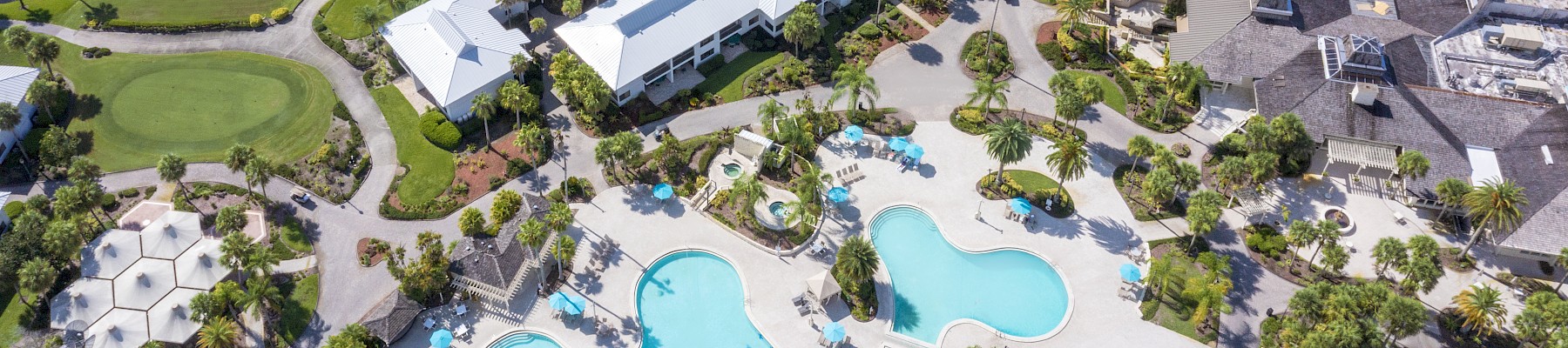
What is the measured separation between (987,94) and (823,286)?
3034cm

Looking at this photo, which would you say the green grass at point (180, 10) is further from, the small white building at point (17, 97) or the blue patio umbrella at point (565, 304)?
the blue patio umbrella at point (565, 304)

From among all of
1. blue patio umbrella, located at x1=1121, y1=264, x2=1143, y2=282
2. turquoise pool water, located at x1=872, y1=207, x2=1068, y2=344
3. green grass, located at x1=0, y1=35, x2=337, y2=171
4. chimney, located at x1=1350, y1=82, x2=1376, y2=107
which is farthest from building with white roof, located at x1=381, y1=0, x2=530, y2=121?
Answer: chimney, located at x1=1350, y1=82, x2=1376, y2=107

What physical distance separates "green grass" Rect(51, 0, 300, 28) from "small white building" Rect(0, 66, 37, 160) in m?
15.3

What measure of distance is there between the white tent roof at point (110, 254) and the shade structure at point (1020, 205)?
76214mm

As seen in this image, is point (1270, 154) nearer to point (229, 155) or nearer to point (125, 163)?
point (229, 155)

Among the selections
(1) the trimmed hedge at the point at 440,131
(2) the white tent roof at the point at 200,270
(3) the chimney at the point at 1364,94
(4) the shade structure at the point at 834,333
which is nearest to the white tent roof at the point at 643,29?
(1) the trimmed hedge at the point at 440,131

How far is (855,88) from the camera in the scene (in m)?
94.6

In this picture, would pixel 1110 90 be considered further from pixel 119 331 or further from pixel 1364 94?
pixel 119 331

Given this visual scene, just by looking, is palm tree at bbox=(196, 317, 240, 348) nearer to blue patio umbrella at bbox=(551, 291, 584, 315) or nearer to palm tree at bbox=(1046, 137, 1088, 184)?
blue patio umbrella at bbox=(551, 291, 584, 315)

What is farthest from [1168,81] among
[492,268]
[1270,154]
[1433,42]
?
[492,268]

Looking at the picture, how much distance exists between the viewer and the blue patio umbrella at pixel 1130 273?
78062 mm

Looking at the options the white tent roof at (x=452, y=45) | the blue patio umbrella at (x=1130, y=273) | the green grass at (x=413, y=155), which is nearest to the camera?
the blue patio umbrella at (x=1130, y=273)

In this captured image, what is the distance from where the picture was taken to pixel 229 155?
8469 cm

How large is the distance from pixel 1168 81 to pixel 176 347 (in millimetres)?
93429
